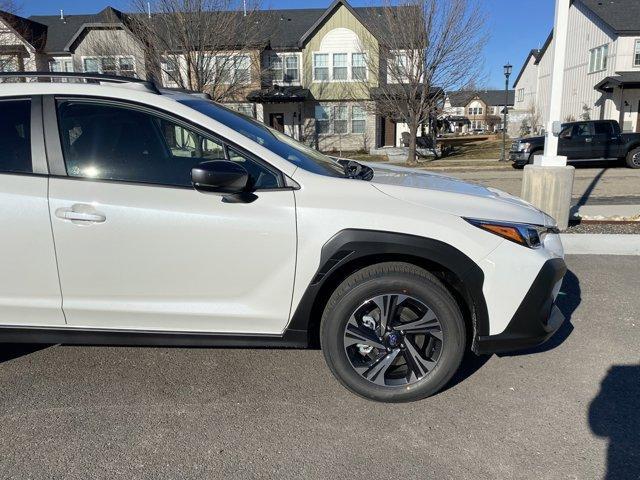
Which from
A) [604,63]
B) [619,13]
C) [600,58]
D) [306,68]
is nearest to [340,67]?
[306,68]

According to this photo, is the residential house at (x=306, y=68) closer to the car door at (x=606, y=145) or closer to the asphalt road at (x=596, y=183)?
the car door at (x=606, y=145)

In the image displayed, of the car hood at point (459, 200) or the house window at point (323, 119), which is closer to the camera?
the car hood at point (459, 200)

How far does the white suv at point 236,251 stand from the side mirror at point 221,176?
0.01 meters

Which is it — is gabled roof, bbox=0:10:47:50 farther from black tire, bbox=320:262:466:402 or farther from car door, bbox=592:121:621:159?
car door, bbox=592:121:621:159

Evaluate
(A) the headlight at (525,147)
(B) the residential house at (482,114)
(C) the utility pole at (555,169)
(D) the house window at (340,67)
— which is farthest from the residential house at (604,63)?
(B) the residential house at (482,114)

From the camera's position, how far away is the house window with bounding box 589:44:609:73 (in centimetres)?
2979

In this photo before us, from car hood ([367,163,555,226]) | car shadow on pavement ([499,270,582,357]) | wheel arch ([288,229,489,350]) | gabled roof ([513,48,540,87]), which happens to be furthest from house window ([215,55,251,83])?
gabled roof ([513,48,540,87])

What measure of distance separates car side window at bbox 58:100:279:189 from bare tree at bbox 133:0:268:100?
1683cm

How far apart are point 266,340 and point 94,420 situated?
3.50 ft

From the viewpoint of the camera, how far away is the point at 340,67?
90.7 ft

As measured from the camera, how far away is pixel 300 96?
26281mm

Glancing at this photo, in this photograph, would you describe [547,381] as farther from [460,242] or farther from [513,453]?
[460,242]

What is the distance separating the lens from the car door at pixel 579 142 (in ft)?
56.9

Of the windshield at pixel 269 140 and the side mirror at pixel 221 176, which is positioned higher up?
the windshield at pixel 269 140
